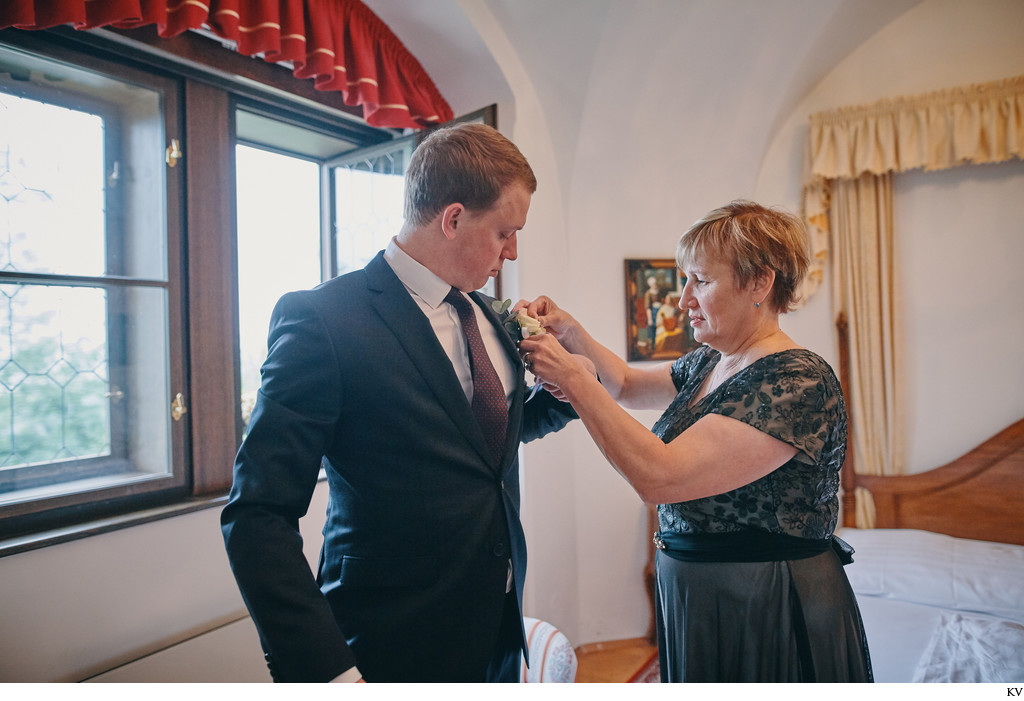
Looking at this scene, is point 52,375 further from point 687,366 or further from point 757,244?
point 757,244

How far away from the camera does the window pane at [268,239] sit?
2520 mm

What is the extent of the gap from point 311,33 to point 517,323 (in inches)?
55.3

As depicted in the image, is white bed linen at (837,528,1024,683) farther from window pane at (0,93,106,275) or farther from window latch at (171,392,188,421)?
window pane at (0,93,106,275)

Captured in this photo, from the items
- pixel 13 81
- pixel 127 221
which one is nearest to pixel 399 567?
pixel 127 221

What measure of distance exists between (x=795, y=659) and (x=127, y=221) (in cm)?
225

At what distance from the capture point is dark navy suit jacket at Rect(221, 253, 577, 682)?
103 centimetres

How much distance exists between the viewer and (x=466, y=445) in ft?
3.77

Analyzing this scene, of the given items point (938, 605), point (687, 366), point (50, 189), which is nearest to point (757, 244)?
point (687, 366)

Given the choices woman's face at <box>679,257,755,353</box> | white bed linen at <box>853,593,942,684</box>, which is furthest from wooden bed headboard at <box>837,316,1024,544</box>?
woman's face at <box>679,257,755,353</box>

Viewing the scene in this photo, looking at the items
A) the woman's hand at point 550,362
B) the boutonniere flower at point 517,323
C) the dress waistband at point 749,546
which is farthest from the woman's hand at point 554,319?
the dress waistband at point 749,546

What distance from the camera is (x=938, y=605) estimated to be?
2.47 meters

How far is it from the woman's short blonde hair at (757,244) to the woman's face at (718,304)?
0.02 metres

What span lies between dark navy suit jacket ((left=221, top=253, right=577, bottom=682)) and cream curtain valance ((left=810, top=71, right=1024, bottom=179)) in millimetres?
2989

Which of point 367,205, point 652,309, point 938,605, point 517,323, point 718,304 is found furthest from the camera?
point 652,309
